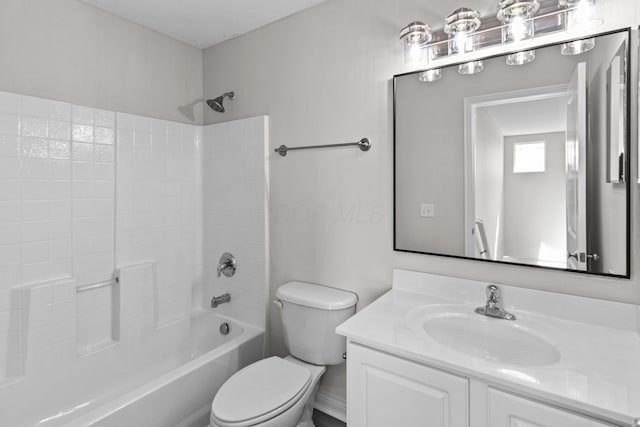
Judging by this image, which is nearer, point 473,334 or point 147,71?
point 473,334

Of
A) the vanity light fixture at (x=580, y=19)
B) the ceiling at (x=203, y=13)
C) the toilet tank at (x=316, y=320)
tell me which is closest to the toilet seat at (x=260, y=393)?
the toilet tank at (x=316, y=320)

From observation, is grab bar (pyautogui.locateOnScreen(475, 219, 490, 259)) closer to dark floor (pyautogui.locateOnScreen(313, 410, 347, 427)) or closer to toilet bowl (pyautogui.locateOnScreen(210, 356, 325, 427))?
toilet bowl (pyautogui.locateOnScreen(210, 356, 325, 427))

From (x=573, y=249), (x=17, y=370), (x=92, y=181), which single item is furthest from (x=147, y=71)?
(x=573, y=249)

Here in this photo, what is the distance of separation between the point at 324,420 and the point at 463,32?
2.09m

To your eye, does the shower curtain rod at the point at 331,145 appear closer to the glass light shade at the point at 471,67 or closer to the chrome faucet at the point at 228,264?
the glass light shade at the point at 471,67

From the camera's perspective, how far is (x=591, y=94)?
1.23 meters

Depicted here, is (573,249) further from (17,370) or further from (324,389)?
(17,370)

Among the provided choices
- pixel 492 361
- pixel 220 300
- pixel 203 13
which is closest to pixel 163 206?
pixel 220 300

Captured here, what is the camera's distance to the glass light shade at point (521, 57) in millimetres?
1326

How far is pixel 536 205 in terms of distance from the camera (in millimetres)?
1354

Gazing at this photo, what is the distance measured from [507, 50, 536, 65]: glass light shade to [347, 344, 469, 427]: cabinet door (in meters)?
1.21

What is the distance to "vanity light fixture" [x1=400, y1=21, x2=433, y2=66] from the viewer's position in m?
1.50

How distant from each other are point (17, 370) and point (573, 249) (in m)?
2.55

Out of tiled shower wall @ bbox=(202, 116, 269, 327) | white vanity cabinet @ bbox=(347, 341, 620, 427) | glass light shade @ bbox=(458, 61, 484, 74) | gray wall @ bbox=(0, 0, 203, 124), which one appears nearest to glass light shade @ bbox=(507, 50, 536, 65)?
glass light shade @ bbox=(458, 61, 484, 74)
